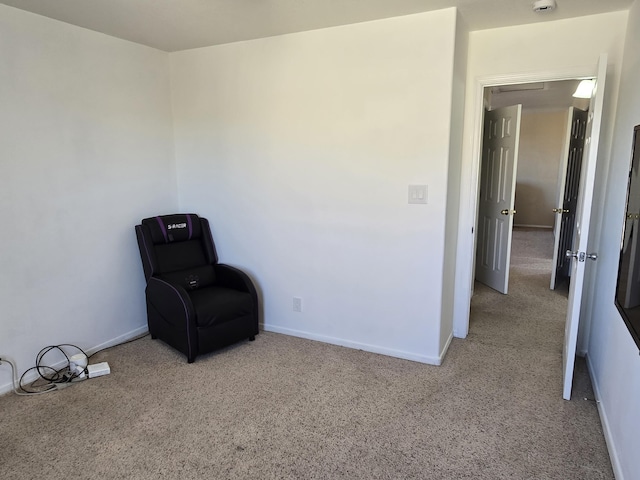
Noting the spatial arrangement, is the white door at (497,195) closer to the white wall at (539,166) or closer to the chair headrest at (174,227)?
the chair headrest at (174,227)

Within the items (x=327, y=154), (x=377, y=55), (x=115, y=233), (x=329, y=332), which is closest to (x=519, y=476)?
(x=329, y=332)

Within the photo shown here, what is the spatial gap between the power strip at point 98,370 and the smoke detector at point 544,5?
354cm

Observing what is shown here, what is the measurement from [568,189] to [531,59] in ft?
6.73

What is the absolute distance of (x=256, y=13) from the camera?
8.42 feet

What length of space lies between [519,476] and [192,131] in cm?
329

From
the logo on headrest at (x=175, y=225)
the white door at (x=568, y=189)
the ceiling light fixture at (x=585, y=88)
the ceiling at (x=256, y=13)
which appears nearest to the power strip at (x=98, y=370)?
the logo on headrest at (x=175, y=225)

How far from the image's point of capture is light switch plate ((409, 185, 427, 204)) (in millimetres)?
2764

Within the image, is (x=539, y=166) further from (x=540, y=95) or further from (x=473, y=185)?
(x=473, y=185)

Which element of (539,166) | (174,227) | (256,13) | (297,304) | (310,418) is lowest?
(310,418)

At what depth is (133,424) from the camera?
2291 mm

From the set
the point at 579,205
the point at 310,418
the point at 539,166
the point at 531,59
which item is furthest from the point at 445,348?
the point at 539,166

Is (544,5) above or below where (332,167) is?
above

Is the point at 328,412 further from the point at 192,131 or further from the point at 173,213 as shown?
the point at 192,131

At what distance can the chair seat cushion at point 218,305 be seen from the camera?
9.64ft
